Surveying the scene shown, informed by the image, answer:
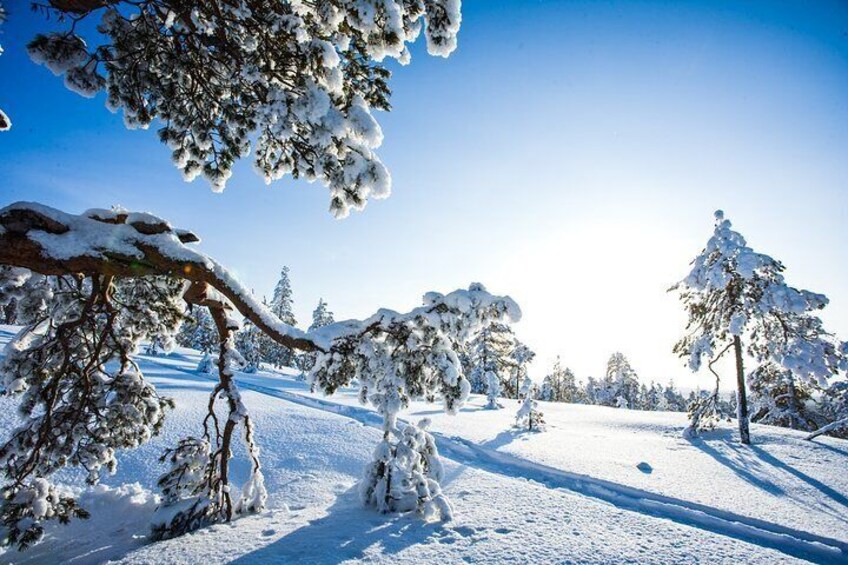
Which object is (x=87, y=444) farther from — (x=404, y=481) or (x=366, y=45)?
(x=366, y=45)

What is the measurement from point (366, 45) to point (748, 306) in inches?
574

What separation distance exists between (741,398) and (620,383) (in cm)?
5239

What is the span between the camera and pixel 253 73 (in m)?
3.56

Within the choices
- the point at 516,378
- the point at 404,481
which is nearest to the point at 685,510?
the point at 404,481

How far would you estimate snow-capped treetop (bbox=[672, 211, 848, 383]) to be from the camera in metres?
11.7

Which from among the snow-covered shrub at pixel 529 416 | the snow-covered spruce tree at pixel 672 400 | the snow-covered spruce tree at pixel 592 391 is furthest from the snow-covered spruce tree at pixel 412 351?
the snow-covered spruce tree at pixel 672 400

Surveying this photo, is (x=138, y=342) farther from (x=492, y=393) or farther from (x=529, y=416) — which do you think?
(x=492, y=393)

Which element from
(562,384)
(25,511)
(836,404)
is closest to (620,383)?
(562,384)

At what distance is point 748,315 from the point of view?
41.8 ft

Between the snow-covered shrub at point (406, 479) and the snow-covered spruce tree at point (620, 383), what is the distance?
193ft

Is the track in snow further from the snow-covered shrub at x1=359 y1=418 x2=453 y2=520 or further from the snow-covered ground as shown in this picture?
the snow-covered shrub at x1=359 y1=418 x2=453 y2=520

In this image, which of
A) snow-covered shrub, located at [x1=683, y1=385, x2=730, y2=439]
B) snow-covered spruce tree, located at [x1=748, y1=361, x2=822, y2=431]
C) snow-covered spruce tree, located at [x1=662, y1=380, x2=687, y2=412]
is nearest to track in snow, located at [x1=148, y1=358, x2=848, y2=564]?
snow-covered shrub, located at [x1=683, y1=385, x2=730, y2=439]

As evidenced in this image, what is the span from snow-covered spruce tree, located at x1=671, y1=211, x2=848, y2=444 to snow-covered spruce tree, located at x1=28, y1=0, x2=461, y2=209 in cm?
1364

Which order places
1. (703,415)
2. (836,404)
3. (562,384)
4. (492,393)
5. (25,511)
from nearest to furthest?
(25,511), (703,415), (836,404), (492,393), (562,384)
